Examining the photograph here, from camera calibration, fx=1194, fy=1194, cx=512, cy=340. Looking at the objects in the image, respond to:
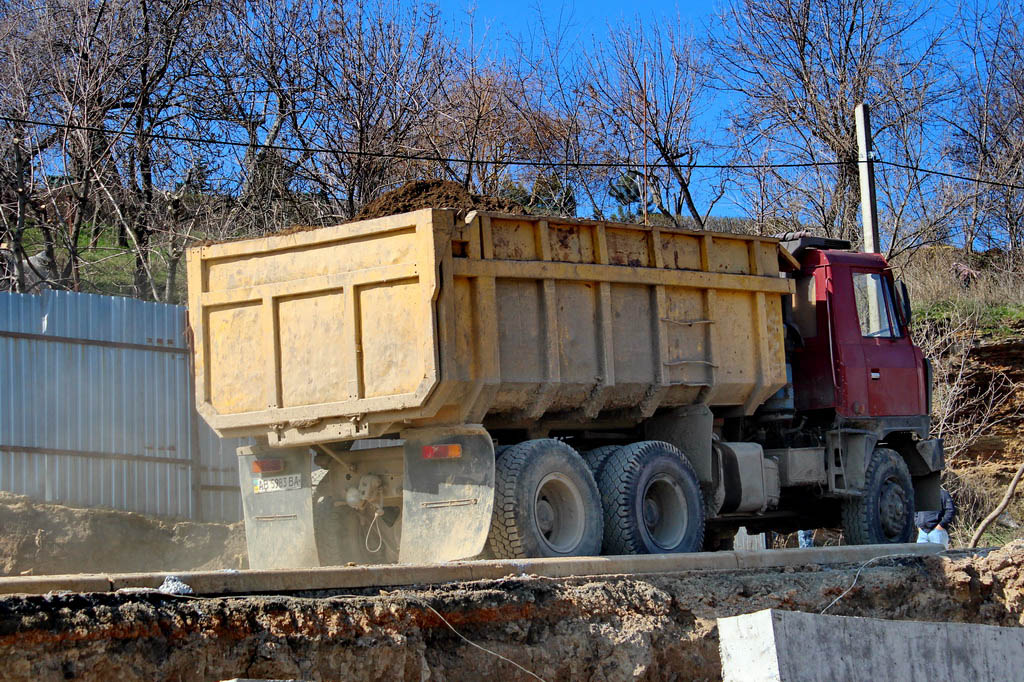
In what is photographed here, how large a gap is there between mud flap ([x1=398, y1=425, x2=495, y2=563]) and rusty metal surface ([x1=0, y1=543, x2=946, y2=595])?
945mm

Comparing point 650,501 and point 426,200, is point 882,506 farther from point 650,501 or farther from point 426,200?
point 426,200

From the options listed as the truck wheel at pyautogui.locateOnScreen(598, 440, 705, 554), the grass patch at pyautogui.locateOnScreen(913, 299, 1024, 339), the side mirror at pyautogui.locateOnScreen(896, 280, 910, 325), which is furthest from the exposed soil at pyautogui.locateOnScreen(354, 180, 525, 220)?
the grass patch at pyautogui.locateOnScreen(913, 299, 1024, 339)

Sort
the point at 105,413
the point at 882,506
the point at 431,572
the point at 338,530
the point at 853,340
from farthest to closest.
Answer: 1. the point at 105,413
2. the point at 882,506
3. the point at 853,340
4. the point at 338,530
5. the point at 431,572

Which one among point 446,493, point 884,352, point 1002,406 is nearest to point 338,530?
point 446,493

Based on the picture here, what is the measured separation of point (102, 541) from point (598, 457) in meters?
5.28

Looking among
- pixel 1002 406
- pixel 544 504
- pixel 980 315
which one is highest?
pixel 980 315

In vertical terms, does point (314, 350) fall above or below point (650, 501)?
above

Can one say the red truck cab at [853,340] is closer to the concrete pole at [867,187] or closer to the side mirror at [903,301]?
the side mirror at [903,301]

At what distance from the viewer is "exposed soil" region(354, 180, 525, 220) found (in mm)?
8984

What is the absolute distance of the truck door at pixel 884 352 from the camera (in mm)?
11445

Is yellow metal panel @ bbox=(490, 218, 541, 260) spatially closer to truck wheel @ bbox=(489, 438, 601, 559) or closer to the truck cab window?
truck wheel @ bbox=(489, 438, 601, 559)

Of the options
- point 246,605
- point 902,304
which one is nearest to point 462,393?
point 246,605

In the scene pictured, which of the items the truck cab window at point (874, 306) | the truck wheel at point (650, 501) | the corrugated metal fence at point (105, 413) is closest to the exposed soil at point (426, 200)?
the truck wheel at point (650, 501)

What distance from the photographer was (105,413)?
12016 millimetres
